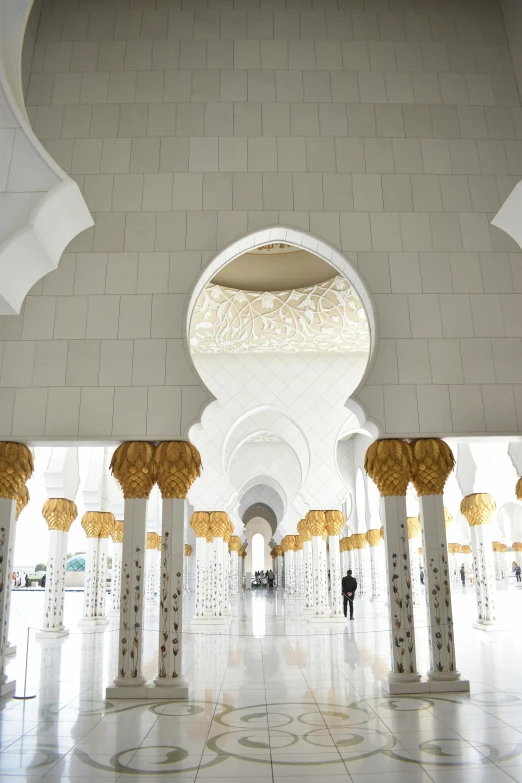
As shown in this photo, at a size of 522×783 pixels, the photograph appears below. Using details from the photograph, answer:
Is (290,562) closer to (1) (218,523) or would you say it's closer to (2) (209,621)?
(2) (209,621)

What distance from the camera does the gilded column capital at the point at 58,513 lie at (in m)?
9.30

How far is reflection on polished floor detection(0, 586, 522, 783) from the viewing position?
296 centimetres

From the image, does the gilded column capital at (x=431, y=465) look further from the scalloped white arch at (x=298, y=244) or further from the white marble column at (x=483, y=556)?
the white marble column at (x=483, y=556)

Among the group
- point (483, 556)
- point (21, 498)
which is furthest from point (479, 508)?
point (21, 498)

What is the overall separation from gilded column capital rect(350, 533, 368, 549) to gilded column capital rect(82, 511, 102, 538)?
8.86 m

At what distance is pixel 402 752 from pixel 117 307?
12.6ft

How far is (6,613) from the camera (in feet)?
15.6

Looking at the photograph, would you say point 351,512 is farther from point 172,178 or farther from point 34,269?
point 34,269

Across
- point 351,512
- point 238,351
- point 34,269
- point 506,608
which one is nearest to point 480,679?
point 34,269

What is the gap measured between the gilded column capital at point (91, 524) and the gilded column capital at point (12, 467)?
6.29m

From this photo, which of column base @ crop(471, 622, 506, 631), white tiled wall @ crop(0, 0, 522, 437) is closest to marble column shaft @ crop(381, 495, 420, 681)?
white tiled wall @ crop(0, 0, 522, 437)

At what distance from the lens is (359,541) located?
1777 centimetres

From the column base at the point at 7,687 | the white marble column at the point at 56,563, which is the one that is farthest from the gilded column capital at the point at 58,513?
the column base at the point at 7,687

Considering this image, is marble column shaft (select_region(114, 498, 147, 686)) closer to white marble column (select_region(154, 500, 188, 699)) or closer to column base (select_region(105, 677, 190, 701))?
column base (select_region(105, 677, 190, 701))
